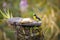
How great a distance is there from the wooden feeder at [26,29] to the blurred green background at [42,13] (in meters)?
0.04

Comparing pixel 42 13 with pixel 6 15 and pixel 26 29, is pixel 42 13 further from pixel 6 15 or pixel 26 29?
pixel 6 15

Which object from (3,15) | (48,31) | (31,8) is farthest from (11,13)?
(48,31)

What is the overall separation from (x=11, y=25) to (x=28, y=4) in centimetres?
23

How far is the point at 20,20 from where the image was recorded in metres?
1.29

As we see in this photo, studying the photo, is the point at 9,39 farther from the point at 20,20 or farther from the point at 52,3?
the point at 52,3

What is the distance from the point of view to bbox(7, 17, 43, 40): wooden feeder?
128 cm

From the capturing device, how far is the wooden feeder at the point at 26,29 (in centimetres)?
128

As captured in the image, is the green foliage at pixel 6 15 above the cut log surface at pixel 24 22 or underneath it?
above

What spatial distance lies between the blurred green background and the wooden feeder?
0.14ft

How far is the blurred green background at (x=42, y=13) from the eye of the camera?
1.26 metres

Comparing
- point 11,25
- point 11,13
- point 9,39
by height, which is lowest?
point 9,39

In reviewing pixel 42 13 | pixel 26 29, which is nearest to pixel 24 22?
pixel 26 29

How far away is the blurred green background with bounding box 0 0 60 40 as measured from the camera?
4.13ft

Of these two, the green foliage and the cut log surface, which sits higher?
the green foliage
